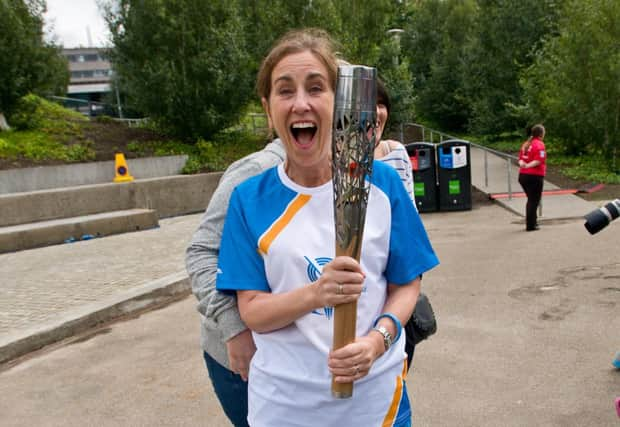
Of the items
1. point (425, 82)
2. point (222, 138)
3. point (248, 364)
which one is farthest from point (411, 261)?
point (425, 82)

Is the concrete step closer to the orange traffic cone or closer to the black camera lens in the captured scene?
the orange traffic cone

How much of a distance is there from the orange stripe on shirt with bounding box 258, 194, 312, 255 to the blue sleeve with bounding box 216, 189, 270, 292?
0.03 metres

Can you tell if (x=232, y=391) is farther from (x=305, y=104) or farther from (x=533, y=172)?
(x=533, y=172)

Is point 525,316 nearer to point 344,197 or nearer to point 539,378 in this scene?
point 539,378

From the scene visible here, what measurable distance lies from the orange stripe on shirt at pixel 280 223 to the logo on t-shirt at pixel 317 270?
4.4 inches

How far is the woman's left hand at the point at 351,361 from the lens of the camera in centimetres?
146

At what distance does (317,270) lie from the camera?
165 cm

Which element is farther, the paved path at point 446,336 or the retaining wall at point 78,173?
the retaining wall at point 78,173

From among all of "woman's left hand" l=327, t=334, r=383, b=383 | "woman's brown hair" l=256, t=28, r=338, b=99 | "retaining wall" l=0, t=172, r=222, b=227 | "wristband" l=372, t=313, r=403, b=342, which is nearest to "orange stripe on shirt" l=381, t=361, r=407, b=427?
"wristband" l=372, t=313, r=403, b=342

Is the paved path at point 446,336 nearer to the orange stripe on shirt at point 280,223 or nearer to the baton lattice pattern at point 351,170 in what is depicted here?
the orange stripe on shirt at point 280,223

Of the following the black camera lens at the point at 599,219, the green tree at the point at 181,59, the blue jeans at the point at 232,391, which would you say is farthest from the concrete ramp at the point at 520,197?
the blue jeans at the point at 232,391

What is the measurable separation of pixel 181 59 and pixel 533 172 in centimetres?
1130

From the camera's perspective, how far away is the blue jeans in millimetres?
2193

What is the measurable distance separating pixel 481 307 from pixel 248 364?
486 cm
